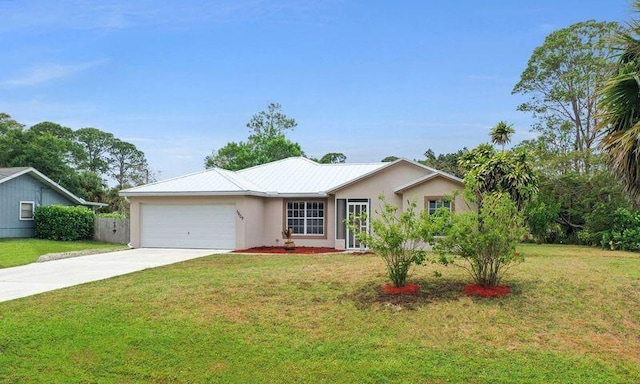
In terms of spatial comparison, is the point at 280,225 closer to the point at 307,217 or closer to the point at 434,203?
the point at 307,217

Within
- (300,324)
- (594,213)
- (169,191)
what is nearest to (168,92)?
(169,191)

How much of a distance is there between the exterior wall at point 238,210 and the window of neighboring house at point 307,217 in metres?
1.54

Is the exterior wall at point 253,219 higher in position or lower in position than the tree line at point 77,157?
lower

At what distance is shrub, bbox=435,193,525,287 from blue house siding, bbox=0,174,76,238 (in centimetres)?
2499

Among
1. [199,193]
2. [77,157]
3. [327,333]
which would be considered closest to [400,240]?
[327,333]

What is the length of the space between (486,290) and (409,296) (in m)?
1.50

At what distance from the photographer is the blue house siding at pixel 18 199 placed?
2505cm

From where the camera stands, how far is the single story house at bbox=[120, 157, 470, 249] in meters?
20.0

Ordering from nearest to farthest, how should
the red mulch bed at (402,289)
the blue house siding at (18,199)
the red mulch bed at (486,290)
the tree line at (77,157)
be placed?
the red mulch bed at (486,290) → the red mulch bed at (402,289) → the blue house siding at (18,199) → the tree line at (77,157)

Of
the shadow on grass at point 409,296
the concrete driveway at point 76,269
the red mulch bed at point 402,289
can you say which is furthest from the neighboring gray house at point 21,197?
the red mulch bed at point 402,289

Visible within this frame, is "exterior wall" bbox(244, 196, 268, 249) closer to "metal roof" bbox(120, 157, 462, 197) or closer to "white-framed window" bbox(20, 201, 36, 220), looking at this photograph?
"metal roof" bbox(120, 157, 462, 197)

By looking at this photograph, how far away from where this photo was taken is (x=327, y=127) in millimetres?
31297

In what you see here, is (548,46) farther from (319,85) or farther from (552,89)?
(319,85)

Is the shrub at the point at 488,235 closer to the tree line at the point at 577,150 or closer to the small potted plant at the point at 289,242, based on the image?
the tree line at the point at 577,150
